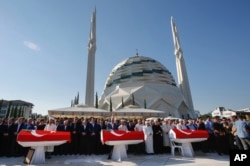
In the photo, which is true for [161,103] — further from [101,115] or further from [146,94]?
[101,115]

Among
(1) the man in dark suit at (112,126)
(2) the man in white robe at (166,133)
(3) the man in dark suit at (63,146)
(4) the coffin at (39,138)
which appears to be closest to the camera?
(4) the coffin at (39,138)

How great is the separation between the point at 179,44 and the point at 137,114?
32985 mm

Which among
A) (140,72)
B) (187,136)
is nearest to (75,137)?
(187,136)

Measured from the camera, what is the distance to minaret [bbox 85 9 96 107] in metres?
34.2

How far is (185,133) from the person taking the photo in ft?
23.9

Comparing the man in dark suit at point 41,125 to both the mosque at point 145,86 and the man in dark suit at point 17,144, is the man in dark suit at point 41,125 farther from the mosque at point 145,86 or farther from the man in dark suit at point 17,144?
the mosque at point 145,86

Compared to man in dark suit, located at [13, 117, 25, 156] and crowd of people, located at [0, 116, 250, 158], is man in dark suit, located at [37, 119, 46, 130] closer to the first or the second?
crowd of people, located at [0, 116, 250, 158]

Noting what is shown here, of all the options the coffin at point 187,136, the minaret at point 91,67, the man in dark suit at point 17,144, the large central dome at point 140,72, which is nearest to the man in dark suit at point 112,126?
the coffin at point 187,136

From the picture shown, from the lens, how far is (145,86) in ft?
144

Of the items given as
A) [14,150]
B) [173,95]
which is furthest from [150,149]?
[173,95]

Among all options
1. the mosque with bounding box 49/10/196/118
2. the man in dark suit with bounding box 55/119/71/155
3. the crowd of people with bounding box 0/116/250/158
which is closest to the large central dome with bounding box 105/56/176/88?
the mosque with bounding box 49/10/196/118

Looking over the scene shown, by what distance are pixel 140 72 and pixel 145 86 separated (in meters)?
5.61

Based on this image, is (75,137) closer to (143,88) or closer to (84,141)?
(84,141)

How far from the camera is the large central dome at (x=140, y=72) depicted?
4750 cm
